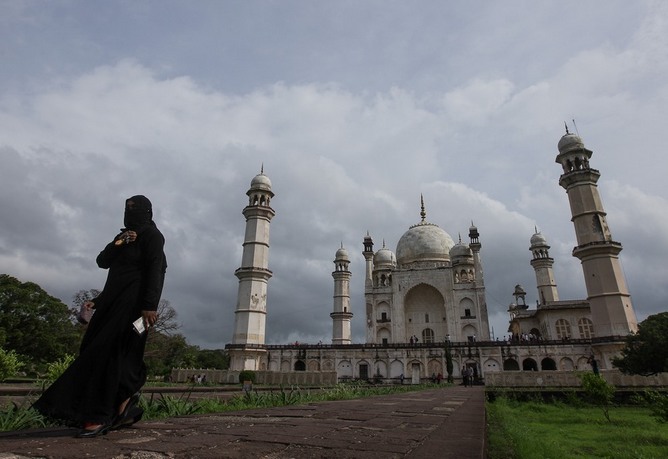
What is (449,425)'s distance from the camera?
3342mm

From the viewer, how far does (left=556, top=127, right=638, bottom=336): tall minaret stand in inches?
981

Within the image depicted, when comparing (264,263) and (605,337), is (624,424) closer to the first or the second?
(605,337)

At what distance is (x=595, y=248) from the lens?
85.1 feet

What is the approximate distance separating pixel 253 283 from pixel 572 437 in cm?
2362

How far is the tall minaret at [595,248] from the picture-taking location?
2492 cm

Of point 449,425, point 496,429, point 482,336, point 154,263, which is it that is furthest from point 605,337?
point 154,263

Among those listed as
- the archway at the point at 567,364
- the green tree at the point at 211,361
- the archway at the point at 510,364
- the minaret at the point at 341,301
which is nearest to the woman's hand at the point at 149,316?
the archway at the point at 567,364

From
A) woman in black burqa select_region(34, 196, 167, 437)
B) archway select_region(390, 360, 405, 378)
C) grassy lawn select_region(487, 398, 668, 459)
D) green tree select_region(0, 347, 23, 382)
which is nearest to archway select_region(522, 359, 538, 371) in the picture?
archway select_region(390, 360, 405, 378)

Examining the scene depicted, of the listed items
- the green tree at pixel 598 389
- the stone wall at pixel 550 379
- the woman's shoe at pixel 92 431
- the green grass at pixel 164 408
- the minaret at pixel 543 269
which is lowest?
the woman's shoe at pixel 92 431

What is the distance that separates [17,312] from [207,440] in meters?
27.9

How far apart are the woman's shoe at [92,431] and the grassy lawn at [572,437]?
9.25ft

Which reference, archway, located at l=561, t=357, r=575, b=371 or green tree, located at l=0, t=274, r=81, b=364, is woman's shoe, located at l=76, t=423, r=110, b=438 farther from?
archway, located at l=561, t=357, r=575, b=371

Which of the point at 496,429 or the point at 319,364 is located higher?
the point at 319,364

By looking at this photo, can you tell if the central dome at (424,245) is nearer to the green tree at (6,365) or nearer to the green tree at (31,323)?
the green tree at (31,323)
